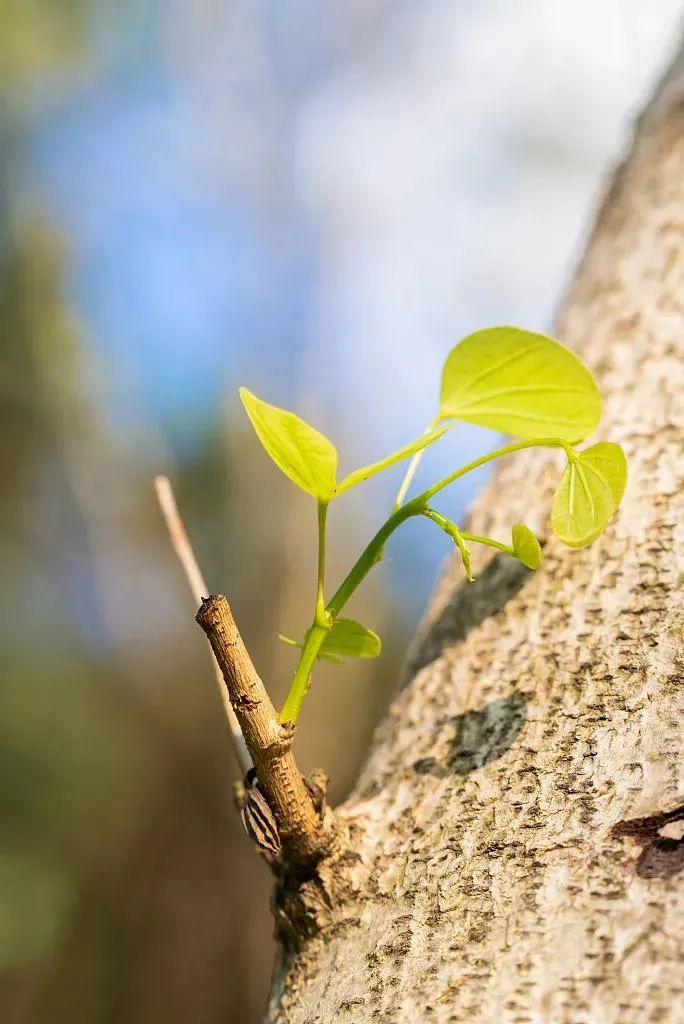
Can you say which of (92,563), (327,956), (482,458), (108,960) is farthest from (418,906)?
(92,563)

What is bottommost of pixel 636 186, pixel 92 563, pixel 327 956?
pixel 92 563

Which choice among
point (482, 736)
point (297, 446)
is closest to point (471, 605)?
point (482, 736)

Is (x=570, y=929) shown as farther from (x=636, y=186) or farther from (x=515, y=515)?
(x=636, y=186)

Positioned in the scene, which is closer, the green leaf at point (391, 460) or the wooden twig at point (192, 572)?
the green leaf at point (391, 460)

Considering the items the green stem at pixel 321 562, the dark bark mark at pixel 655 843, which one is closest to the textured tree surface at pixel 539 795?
the dark bark mark at pixel 655 843

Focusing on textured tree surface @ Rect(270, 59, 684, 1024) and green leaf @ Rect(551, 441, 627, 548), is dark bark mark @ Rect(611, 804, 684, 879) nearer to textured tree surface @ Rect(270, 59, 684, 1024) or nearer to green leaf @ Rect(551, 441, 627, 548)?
textured tree surface @ Rect(270, 59, 684, 1024)

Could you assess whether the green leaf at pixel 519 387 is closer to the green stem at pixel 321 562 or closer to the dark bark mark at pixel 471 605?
the green stem at pixel 321 562

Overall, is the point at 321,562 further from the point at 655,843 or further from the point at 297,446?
the point at 655,843

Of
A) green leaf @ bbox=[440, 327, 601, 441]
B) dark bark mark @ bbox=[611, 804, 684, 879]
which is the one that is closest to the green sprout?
green leaf @ bbox=[440, 327, 601, 441]
